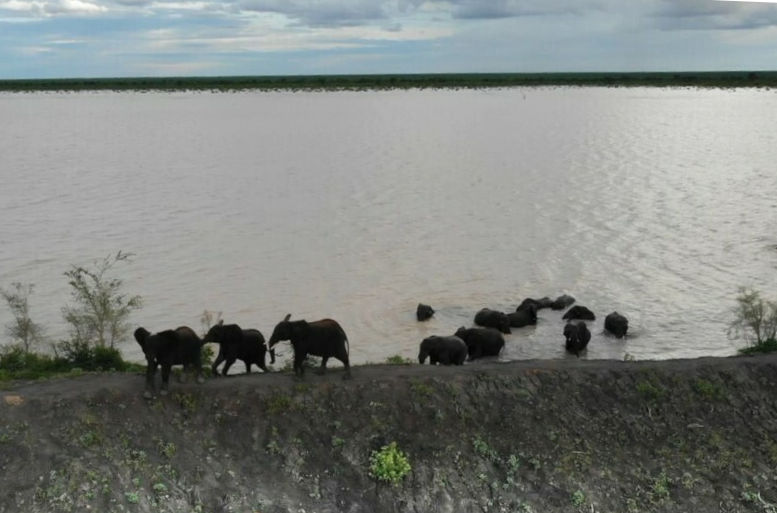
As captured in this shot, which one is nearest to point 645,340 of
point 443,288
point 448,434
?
point 443,288

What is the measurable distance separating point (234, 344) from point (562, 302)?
39.7 ft

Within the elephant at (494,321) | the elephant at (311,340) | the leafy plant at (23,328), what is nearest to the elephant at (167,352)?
the elephant at (311,340)

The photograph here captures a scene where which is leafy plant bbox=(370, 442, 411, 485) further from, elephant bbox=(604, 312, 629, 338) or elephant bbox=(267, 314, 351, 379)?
elephant bbox=(604, 312, 629, 338)

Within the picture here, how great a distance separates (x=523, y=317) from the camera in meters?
21.2

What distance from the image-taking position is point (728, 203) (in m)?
39.5

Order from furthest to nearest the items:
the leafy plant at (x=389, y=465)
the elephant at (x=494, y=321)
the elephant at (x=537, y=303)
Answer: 1. the elephant at (x=537, y=303)
2. the elephant at (x=494, y=321)
3. the leafy plant at (x=389, y=465)

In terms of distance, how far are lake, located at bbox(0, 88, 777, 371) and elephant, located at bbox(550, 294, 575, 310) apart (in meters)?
0.57

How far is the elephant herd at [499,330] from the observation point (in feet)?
52.1

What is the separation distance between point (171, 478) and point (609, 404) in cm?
594

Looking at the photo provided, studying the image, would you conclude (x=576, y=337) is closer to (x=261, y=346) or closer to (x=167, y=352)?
(x=261, y=346)

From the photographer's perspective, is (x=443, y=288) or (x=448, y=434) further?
(x=443, y=288)

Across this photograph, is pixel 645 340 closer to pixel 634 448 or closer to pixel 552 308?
pixel 552 308

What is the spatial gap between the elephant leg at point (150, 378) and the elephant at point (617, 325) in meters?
12.4

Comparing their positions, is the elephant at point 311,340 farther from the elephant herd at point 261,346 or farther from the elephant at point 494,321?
the elephant at point 494,321
